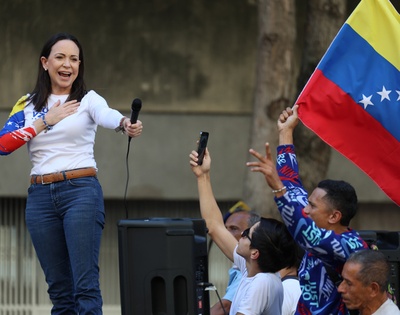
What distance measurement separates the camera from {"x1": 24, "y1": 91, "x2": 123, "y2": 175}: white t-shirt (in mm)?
6312

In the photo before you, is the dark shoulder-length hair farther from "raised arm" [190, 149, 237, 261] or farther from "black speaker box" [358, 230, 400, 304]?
"black speaker box" [358, 230, 400, 304]

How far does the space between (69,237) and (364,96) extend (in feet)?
6.82

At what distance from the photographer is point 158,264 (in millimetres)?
6215

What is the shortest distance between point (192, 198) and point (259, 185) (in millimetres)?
3956

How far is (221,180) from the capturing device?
14.6 metres

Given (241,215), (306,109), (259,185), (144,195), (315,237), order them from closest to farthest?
(315,237)
(306,109)
(241,215)
(259,185)
(144,195)

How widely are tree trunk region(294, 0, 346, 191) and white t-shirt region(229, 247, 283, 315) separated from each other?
14.6 feet

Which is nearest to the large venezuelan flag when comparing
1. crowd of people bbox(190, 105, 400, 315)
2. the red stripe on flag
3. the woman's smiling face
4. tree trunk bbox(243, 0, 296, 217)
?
the red stripe on flag

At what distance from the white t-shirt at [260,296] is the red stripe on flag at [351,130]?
0.88 meters

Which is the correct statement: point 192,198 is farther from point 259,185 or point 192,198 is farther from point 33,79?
point 259,185

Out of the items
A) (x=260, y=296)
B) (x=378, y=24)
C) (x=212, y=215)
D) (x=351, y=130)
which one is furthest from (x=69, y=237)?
(x=378, y=24)

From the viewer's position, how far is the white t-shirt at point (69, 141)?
6.31 metres

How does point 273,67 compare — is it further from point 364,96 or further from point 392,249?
point 392,249

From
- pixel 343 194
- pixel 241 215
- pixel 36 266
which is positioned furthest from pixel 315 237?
pixel 36 266
